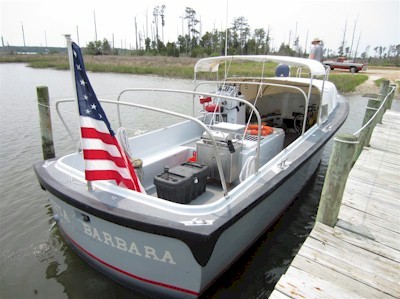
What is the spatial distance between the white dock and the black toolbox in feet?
4.51

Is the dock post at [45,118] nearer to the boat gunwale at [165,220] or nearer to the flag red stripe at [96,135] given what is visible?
the boat gunwale at [165,220]

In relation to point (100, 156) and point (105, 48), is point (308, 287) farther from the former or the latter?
point (105, 48)

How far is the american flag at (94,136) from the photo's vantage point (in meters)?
2.69

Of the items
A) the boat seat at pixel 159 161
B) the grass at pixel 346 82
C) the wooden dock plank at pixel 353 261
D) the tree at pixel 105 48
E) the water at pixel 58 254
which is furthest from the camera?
the tree at pixel 105 48

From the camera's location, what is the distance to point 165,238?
8.72 ft

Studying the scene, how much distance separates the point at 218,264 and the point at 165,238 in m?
0.83

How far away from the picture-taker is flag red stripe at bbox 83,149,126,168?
2.76m

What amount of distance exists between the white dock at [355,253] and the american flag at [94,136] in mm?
1868

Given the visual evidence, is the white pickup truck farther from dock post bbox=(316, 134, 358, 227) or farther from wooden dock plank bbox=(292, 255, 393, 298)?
wooden dock plank bbox=(292, 255, 393, 298)

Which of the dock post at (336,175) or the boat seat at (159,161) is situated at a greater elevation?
the dock post at (336,175)

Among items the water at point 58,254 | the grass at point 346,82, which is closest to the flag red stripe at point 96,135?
the water at point 58,254

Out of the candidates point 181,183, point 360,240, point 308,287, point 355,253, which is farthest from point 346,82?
point 308,287

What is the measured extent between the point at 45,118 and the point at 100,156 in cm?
359

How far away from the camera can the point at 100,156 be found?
284 centimetres
